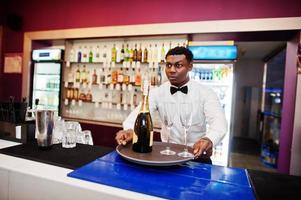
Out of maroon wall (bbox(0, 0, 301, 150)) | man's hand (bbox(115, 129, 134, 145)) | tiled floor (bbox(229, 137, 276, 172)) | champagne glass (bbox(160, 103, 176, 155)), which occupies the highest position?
maroon wall (bbox(0, 0, 301, 150))

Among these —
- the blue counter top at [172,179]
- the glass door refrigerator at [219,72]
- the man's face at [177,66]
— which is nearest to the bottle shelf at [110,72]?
the glass door refrigerator at [219,72]

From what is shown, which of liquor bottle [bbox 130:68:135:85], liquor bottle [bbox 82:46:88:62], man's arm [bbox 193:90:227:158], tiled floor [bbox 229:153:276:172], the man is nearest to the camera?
man's arm [bbox 193:90:227:158]

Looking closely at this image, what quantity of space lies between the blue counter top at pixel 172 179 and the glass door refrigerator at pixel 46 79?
3396 mm

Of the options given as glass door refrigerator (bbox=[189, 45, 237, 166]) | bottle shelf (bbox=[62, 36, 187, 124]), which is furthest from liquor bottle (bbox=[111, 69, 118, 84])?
glass door refrigerator (bbox=[189, 45, 237, 166])

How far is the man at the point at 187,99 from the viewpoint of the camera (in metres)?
1.68

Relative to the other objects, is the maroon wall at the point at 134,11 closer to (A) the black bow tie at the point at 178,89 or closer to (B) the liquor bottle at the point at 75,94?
(B) the liquor bottle at the point at 75,94

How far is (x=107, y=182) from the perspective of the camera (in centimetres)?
94

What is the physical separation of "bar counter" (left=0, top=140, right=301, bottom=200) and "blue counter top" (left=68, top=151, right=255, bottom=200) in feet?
0.04

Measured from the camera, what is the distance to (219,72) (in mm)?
3234

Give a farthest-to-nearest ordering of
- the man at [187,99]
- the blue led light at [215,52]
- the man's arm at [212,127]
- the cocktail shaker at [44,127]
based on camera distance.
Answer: the blue led light at [215,52], the man at [187,99], the cocktail shaker at [44,127], the man's arm at [212,127]

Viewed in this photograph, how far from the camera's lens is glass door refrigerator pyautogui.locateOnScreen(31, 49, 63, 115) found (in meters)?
4.11

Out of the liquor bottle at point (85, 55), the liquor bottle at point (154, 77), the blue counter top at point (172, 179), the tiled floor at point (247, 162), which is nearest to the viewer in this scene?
the blue counter top at point (172, 179)

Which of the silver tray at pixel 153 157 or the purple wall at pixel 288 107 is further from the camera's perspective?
the purple wall at pixel 288 107

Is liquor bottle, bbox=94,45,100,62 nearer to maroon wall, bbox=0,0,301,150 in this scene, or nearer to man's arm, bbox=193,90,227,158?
maroon wall, bbox=0,0,301,150
